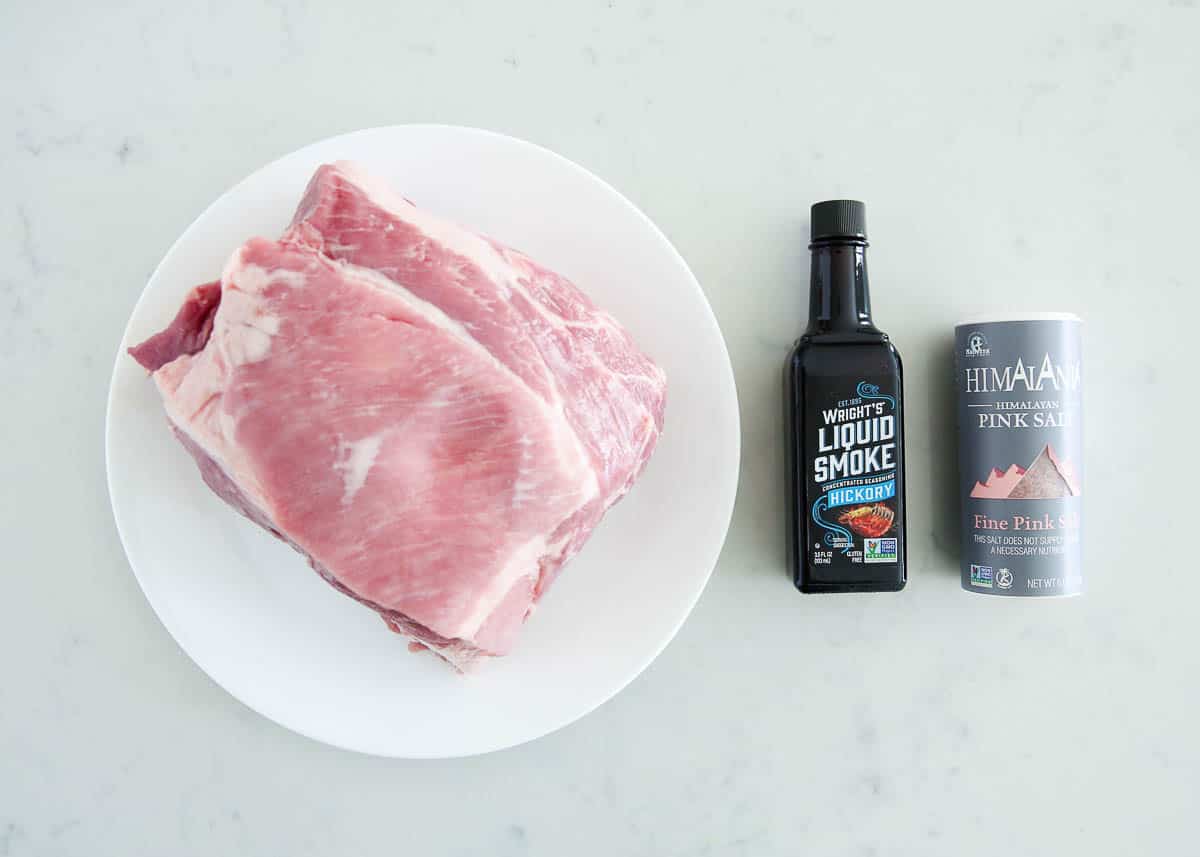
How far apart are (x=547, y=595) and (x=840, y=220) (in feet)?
2.08

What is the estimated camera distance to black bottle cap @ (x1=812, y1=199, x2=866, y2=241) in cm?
106

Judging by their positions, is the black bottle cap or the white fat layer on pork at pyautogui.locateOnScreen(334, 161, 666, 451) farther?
the black bottle cap

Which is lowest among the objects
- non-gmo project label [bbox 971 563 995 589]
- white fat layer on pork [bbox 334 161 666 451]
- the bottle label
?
non-gmo project label [bbox 971 563 995 589]

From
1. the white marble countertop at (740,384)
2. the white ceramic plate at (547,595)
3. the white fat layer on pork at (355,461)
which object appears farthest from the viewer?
the white marble countertop at (740,384)

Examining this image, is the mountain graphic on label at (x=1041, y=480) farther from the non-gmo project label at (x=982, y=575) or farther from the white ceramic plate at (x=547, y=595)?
the white ceramic plate at (x=547, y=595)

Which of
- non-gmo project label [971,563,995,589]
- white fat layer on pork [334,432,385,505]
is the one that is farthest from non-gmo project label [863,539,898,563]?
white fat layer on pork [334,432,385,505]

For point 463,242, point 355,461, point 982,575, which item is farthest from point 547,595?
point 982,575

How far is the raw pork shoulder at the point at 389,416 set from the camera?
0.83 m

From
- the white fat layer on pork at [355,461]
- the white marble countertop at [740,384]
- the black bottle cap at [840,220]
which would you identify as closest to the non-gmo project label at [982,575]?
the white marble countertop at [740,384]

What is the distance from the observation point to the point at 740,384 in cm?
117

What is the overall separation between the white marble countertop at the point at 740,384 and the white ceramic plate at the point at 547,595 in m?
0.11

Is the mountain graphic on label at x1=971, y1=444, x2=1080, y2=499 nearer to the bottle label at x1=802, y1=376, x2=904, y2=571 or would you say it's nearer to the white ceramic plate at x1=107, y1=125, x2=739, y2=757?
the bottle label at x1=802, y1=376, x2=904, y2=571

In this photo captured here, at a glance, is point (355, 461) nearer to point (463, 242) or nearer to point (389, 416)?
point (389, 416)

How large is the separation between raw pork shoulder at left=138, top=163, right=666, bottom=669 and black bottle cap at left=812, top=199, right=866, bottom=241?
45 cm
